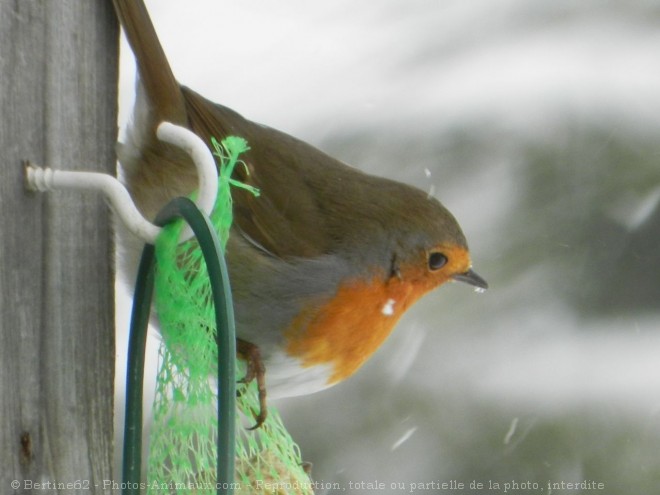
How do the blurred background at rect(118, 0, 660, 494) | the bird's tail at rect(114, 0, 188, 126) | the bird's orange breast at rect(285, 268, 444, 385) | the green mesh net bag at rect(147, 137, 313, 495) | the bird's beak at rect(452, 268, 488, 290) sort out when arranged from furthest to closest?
the blurred background at rect(118, 0, 660, 494)
the bird's beak at rect(452, 268, 488, 290)
the bird's orange breast at rect(285, 268, 444, 385)
the bird's tail at rect(114, 0, 188, 126)
the green mesh net bag at rect(147, 137, 313, 495)

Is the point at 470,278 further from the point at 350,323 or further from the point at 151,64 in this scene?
the point at 151,64

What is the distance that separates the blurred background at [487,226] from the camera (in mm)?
4434

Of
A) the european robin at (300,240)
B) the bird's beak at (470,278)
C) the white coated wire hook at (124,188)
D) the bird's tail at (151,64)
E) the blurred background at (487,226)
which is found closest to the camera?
the white coated wire hook at (124,188)

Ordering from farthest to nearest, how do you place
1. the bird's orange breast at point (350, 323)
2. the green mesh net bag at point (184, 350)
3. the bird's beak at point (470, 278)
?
1. the bird's beak at point (470, 278)
2. the bird's orange breast at point (350, 323)
3. the green mesh net bag at point (184, 350)

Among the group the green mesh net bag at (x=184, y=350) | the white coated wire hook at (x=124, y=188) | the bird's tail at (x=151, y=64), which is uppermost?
the bird's tail at (x=151, y=64)

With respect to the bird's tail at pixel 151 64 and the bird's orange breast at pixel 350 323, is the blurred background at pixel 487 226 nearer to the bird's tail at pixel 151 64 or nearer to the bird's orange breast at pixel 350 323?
the bird's orange breast at pixel 350 323

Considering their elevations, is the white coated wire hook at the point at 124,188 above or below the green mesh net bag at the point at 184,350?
above

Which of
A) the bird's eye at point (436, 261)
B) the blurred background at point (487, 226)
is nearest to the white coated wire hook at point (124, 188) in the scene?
the bird's eye at point (436, 261)

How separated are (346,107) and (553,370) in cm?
139

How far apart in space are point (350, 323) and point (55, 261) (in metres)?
1.00

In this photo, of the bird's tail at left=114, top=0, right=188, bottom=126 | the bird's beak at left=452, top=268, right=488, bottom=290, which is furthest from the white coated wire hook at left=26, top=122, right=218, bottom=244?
the bird's beak at left=452, top=268, right=488, bottom=290

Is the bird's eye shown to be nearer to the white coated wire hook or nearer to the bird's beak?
the bird's beak

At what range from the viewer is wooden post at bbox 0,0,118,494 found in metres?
1.89

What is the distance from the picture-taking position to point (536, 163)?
4734 millimetres
